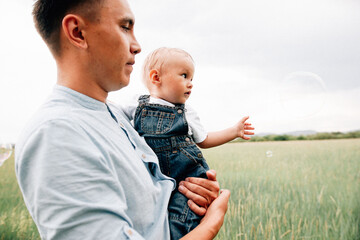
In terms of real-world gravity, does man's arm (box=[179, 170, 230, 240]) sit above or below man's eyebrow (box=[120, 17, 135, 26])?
below

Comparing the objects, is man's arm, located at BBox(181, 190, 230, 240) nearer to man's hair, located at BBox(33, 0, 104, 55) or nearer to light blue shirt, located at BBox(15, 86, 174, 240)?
light blue shirt, located at BBox(15, 86, 174, 240)

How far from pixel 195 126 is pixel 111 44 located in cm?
114

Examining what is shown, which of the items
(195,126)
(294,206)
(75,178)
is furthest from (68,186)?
(294,206)

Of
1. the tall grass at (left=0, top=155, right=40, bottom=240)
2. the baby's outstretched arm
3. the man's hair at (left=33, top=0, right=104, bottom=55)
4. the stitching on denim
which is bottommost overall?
the tall grass at (left=0, top=155, right=40, bottom=240)

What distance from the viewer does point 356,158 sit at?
756 cm

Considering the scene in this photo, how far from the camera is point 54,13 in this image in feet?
3.84

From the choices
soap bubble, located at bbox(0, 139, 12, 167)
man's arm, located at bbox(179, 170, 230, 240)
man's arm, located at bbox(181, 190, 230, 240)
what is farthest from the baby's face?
soap bubble, located at bbox(0, 139, 12, 167)

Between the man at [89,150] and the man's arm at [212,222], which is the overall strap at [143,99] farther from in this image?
the man's arm at [212,222]

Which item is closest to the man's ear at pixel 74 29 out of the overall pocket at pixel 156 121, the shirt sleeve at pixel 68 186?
the shirt sleeve at pixel 68 186

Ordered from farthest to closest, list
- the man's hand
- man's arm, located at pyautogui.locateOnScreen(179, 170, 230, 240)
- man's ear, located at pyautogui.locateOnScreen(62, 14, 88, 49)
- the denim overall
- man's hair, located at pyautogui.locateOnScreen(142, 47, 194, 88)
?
man's hair, located at pyautogui.locateOnScreen(142, 47, 194, 88), the denim overall, the man's hand, man's arm, located at pyautogui.locateOnScreen(179, 170, 230, 240), man's ear, located at pyautogui.locateOnScreen(62, 14, 88, 49)

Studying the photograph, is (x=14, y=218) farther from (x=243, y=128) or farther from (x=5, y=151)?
(x=243, y=128)

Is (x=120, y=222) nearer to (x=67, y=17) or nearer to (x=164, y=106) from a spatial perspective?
(x=67, y=17)

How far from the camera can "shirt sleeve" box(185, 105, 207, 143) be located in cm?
212

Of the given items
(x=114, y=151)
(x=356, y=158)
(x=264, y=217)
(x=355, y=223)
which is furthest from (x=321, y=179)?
(x=114, y=151)
